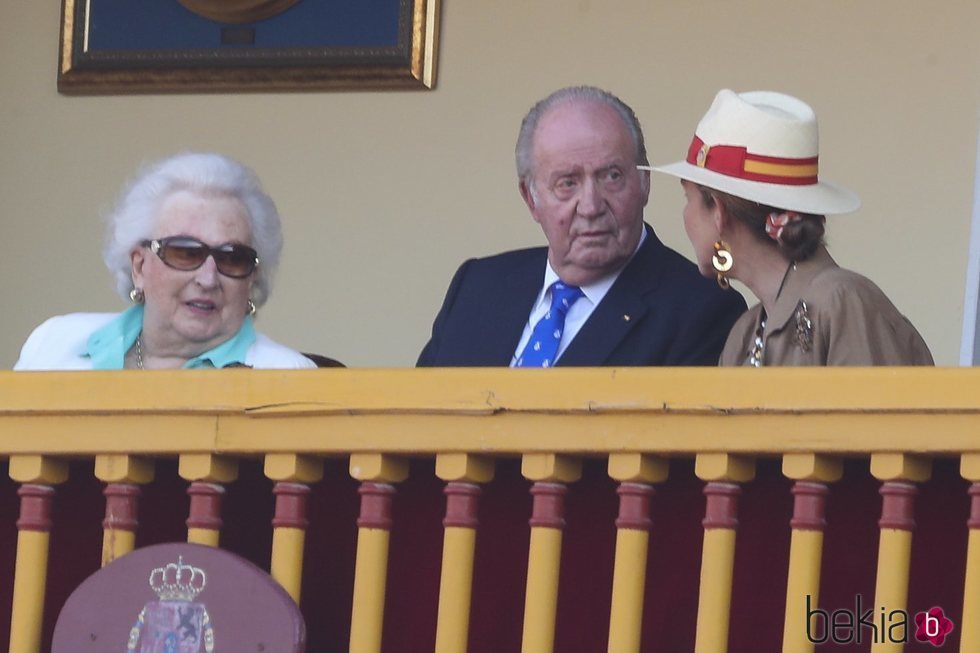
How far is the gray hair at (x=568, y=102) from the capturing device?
15.0ft

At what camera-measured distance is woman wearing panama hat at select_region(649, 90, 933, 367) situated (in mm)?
3508

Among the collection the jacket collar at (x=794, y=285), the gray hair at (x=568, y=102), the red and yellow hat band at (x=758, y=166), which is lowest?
the jacket collar at (x=794, y=285)

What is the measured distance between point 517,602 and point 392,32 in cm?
304

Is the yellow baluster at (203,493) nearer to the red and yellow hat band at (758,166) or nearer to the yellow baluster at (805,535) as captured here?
the yellow baluster at (805,535)

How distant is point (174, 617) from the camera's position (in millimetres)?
3088

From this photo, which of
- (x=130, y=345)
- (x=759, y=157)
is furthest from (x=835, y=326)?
(x=130, y=345)

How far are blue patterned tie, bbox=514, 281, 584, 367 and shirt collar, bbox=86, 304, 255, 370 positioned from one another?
0.58m

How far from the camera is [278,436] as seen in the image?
3.06 m

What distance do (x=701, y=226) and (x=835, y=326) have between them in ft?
1.40

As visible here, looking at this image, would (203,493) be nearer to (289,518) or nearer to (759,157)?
(289,518)

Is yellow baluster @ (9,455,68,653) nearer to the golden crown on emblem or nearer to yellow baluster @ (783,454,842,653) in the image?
the golden crown on emblem

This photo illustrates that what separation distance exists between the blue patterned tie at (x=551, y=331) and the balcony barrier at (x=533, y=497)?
3.88 ft

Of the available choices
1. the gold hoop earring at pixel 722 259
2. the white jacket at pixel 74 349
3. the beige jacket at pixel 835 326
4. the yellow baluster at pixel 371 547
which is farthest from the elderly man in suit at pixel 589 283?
the yellow baluster at pixel 371 547

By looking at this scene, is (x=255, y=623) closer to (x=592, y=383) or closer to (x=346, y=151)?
(x=592, y=383)
